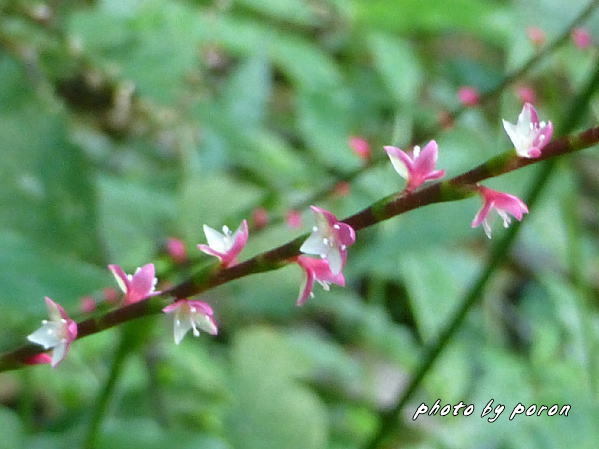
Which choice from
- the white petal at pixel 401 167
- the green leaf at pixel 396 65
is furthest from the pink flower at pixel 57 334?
the green leaf at pixel 396 65

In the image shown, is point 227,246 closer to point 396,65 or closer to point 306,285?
point 306,285

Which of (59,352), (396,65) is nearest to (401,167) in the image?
(59,352)

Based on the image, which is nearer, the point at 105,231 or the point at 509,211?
the point at 509,211

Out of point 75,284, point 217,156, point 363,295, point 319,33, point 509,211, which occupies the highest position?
point 319,33

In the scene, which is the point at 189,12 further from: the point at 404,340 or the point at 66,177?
the point at 404,340

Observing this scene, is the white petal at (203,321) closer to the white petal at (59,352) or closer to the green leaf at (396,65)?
the white petal at (59,352)

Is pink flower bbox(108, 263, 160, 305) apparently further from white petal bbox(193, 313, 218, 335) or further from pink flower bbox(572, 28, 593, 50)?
pink flower bbox(572, 28, 593, 50)

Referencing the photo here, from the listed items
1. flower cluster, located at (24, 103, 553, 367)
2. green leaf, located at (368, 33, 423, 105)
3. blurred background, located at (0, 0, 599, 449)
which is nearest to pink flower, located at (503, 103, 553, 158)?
flower cluster, located at (24, 103, 553, 367)

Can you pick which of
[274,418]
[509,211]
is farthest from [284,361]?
[509,211]
